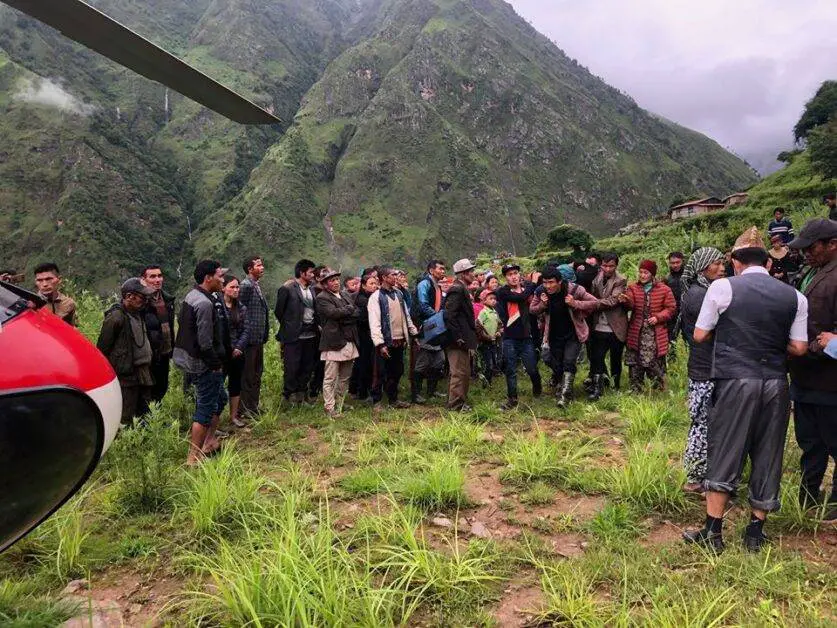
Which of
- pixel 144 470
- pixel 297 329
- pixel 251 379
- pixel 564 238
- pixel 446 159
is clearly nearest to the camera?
pixel 144 470

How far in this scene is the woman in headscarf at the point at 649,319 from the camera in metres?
6.30

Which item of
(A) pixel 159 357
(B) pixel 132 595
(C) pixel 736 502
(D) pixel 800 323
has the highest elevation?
(D) pixel 800 323

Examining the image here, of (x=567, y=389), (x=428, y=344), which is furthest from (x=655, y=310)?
(x=428, y=344)

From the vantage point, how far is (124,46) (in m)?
1.93

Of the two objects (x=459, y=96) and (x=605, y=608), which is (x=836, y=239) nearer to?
(x=605, y=608)

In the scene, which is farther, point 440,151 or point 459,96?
point 459,96

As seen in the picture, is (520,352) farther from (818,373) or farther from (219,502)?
(219,502)

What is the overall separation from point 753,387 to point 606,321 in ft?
12.7

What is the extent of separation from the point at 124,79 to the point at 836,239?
167 meters

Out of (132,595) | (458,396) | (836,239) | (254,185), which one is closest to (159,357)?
(132,595)

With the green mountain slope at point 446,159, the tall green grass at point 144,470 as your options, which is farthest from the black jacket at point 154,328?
the green mountain slope at point 446,159

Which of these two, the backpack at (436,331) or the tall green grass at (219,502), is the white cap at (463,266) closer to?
the backpack at (436,331)

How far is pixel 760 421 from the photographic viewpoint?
2.84 meters

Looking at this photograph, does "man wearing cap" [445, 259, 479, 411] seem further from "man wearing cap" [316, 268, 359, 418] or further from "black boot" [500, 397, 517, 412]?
"man wearing cap" [316, 268, 359, 418]
